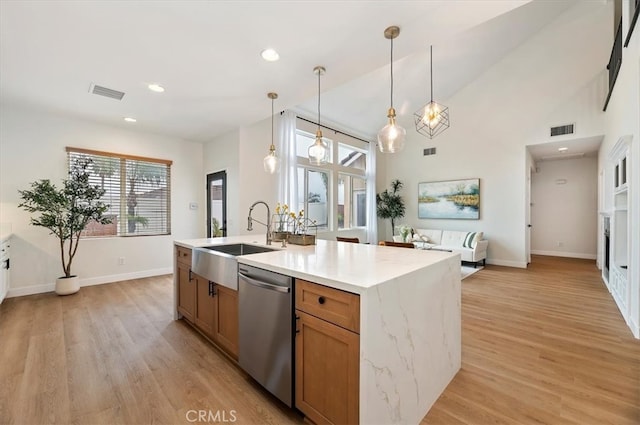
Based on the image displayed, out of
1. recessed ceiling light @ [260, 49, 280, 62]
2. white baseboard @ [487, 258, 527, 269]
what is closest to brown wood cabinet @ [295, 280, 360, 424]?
recessed ceiling light @ [260, 49, 280, 62]

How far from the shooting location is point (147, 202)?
17.0ft

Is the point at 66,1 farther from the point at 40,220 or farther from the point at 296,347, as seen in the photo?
the point at 40,220

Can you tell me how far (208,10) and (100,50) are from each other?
129cm

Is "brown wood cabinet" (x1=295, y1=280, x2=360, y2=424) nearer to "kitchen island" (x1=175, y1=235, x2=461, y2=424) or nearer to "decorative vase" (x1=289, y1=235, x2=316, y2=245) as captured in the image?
"kitchen island" (x1=175, y1=235, x2=461, y2=424)

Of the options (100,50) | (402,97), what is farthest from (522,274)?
(100,50)

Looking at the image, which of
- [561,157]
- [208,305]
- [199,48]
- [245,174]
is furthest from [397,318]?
[561,157]

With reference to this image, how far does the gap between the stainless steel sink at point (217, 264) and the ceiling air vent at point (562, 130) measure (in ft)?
20.9

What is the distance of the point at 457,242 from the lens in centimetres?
656

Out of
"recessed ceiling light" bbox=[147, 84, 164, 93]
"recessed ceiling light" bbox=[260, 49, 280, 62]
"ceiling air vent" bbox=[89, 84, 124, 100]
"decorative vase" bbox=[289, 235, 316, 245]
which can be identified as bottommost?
"decorative vase" bbox=[289, 235, 316, 245]

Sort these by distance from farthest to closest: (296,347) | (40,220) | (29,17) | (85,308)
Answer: (40,220)
(85,308)
(29,17)
(296,347)

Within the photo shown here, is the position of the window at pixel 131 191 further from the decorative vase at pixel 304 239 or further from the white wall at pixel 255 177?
the decorative vase at pixel 304 239

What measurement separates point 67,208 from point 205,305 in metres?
3.12
